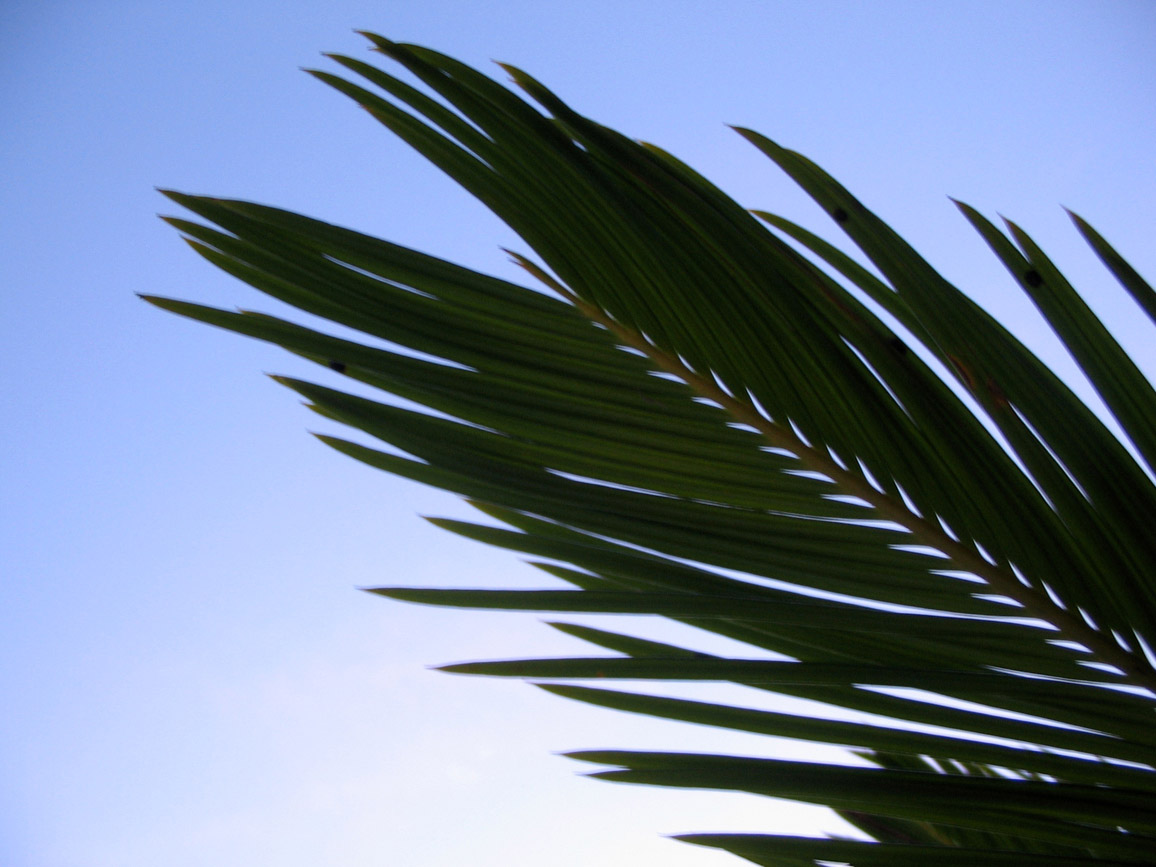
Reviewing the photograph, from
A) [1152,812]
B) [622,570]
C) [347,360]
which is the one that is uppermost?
[347,360]

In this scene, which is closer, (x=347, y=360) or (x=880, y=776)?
(x=880, y=776)

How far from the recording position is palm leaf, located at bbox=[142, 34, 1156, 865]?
465 mm

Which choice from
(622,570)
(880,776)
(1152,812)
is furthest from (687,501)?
(1152,812)

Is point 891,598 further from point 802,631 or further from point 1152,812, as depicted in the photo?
point 1152,812

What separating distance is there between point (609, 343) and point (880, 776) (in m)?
0.32

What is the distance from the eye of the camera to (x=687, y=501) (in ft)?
1.76

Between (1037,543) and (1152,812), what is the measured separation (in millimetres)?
154

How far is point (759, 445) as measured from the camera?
566 millimetres

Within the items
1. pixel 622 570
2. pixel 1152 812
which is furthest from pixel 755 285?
pixel 1152 812

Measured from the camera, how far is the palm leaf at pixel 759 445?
0.47m

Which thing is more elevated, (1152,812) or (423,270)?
(423,270)

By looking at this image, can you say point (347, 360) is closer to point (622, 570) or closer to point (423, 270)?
point (423, 270)

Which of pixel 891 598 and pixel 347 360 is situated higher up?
pixel 347 360

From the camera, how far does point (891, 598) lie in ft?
1.72
